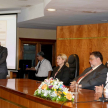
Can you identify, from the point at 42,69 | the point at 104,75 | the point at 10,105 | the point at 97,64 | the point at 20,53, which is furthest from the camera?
the point at 20,53

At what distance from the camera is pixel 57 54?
7.37 m

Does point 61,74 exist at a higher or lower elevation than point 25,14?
lower

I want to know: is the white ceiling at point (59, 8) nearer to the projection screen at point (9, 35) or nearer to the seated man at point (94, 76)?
the projection screen at point (9, 35)

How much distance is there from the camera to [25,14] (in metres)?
8.06

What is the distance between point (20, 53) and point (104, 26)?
14.8 feet

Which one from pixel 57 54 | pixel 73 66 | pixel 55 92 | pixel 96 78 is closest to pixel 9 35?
pixel 57 54

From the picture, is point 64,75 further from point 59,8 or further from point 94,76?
point 59,8

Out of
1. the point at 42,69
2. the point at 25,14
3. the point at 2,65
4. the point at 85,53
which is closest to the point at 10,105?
the point at 2,65

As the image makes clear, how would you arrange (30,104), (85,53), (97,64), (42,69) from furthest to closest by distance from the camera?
(42,69)
(85,53)
(97,64)
(30,104)

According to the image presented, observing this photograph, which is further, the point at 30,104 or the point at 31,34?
the point at 31,34

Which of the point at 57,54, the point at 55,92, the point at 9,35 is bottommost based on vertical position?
the point at 55,92

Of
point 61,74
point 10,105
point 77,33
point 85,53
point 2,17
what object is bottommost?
point 10,105

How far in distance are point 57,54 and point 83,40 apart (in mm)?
977

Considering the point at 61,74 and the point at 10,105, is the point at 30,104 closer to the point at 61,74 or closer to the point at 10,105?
the point at 10,105
